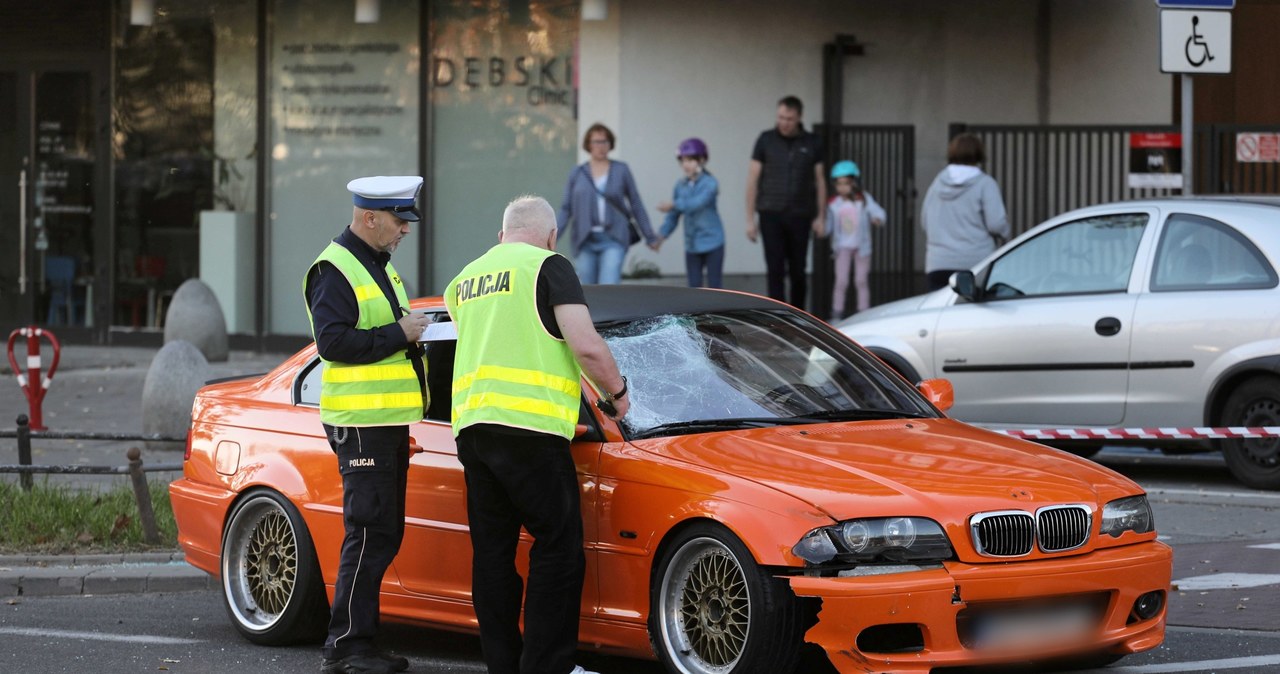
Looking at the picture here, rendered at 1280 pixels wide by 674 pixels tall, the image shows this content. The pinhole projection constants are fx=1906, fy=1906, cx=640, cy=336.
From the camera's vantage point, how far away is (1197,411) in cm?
1025

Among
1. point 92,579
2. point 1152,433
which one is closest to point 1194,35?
point 1152,433

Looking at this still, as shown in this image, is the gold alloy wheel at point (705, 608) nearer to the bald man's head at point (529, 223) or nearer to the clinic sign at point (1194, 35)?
the bald man's head at point (529, 223)

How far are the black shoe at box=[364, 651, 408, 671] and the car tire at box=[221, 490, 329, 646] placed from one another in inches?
22.3

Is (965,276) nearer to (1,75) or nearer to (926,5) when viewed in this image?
(926,5)

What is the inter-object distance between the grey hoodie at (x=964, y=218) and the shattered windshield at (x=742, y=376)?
634 cm

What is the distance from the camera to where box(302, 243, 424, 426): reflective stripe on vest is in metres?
6.31

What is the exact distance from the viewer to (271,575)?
707cm

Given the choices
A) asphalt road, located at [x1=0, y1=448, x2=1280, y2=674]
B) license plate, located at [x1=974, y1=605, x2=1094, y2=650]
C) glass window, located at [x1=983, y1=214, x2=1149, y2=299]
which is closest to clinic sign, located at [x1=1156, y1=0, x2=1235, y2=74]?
glass window, located at [x1=983, y1=214, x2=1149, y2=299]

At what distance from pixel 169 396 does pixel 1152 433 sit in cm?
605

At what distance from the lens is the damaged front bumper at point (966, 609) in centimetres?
544

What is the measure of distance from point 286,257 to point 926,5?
21.4 ft

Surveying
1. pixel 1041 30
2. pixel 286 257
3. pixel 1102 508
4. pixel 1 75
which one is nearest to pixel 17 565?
pixel 1102 508

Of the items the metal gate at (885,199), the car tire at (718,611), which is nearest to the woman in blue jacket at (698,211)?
the metal gate at (885,199)

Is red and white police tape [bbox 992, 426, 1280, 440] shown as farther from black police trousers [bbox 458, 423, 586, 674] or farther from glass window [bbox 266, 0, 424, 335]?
glass window [bbox 266, 0, 424, 335]
